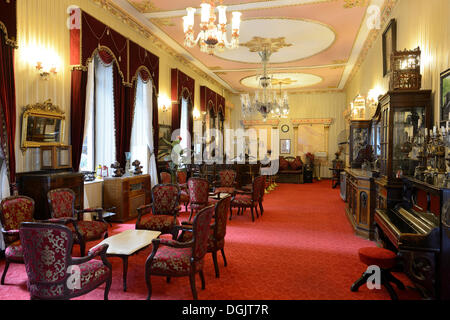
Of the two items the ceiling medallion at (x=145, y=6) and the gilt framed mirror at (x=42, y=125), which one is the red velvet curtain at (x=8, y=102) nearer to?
the gilt framed mirror at (x=42, y=125)

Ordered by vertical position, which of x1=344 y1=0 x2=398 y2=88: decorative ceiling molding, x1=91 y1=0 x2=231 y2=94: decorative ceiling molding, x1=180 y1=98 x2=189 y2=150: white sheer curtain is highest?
x1=91 y1=0 x2=231 y2=94: decorative ceiling molding

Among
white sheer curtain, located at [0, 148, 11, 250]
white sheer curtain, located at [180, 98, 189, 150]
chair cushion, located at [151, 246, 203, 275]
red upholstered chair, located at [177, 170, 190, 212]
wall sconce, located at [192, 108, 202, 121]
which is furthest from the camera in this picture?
wall sconce, located at [192, 108, 202, 121]

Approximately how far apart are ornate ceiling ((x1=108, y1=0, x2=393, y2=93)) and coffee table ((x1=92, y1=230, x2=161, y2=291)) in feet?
14.7

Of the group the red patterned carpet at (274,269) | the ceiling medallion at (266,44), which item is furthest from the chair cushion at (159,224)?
the ceiling medallion at (266,44)

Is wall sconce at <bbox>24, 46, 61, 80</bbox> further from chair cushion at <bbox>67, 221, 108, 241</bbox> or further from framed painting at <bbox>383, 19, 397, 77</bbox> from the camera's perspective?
framed painting at <bbox>383, 19, 397, 77</bbox>

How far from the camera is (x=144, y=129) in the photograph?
7.67 meters

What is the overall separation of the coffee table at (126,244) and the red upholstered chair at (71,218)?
482mm

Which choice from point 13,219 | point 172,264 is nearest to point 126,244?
point 172,264

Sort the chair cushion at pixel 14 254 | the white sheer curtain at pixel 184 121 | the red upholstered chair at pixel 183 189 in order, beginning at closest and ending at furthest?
1. the chair cushion at pixel 14 254
2. the red upholstered chair at pixel 183 189
3. the white sheer curtain at pixel 184 121

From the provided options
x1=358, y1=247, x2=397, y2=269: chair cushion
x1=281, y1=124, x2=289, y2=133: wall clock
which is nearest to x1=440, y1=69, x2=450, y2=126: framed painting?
x1=358, y1=247, x2=397, y2=269: chair cushion

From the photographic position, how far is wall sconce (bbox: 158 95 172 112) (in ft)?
27.5

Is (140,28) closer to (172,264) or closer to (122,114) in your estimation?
(122,114)

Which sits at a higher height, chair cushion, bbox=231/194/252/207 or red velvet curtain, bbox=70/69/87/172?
red velvet curtain, bbox=70/69/87/172

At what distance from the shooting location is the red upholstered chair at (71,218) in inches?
155
